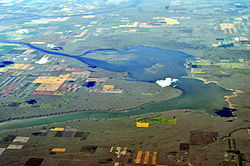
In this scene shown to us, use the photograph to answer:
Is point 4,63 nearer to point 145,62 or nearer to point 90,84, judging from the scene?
point 90,84

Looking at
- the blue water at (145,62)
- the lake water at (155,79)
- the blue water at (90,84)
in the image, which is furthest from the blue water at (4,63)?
the blue water at (90,84)

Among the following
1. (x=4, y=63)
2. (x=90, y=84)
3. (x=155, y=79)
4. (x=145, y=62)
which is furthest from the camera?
(x=4, y=63)

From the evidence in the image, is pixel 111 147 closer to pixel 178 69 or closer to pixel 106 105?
pixel 106 105

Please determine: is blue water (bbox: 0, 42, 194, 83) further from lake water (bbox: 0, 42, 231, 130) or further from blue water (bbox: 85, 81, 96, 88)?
blue water (bbox: 85, 81, 96, 88)

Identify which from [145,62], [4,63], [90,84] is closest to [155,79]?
[145,62]

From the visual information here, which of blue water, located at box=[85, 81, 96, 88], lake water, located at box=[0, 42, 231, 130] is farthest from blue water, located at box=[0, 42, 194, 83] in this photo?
blue water, located at box=[85, 81, 96, 88]

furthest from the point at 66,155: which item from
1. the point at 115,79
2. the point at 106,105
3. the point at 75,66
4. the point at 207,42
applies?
the point at 207,42

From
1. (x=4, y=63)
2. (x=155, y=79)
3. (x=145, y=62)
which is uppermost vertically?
(x=4, y=63)

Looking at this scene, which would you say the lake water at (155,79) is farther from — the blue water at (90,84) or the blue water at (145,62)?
the blue water at (90,84)

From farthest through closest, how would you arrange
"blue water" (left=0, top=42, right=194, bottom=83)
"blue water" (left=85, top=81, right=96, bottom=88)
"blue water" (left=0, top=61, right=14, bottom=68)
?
"blue water" (left=0, top=61, right=14, bottom=68)
"blue water" (left=0, top=42, right=194, bottom=83)
"blue water" (left=85, top=81, right=96, bottom=88)

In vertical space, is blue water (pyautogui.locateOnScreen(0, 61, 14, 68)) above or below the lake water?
above

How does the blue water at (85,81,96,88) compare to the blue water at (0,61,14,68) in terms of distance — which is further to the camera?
the blue water at (0,61,14,68)
